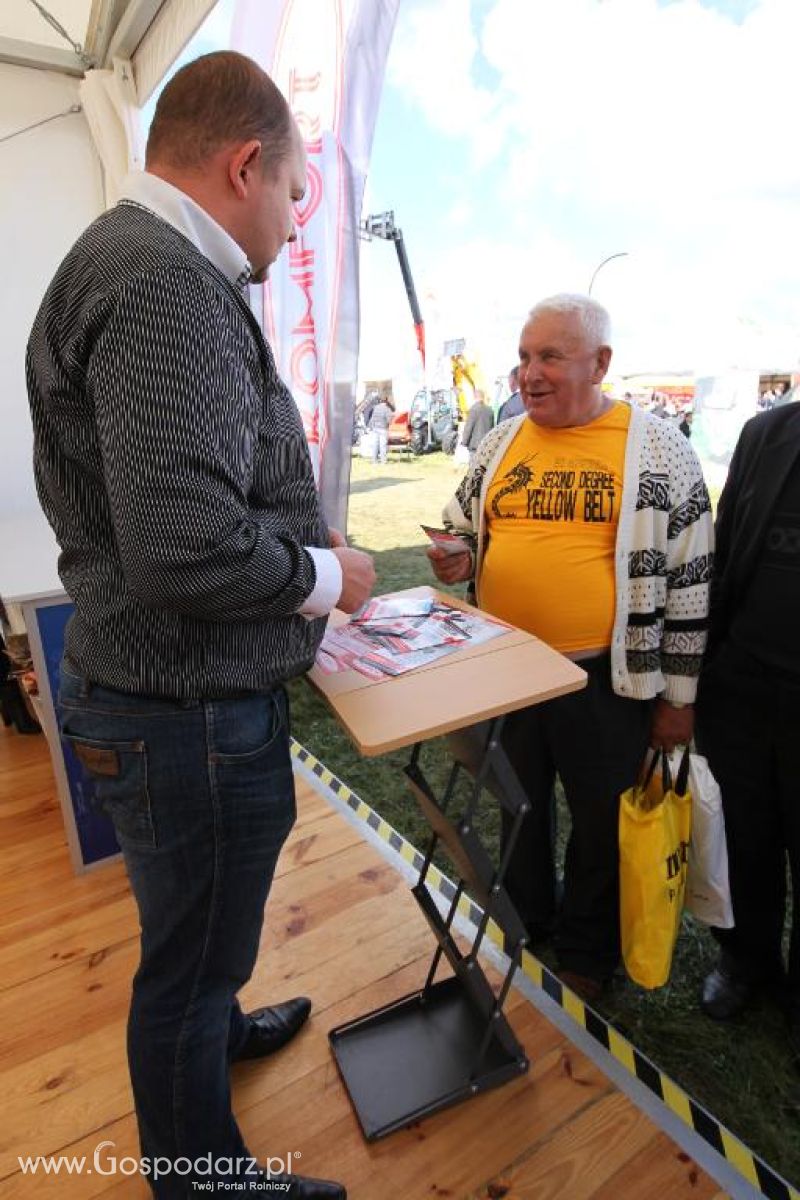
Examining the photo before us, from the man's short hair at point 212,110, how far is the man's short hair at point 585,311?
2.77 ft

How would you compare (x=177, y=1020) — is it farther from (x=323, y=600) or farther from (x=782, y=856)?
(x=782, y=856)

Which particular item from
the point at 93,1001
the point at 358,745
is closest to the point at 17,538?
the point at 93,1001

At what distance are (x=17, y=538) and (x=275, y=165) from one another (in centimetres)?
245

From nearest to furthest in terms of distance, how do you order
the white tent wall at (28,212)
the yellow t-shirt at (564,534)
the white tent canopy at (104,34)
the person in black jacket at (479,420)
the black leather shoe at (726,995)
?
the yellow t-shirt at (564,534) < the black leather shoe at (726,995) < the white tent canopy at (104,34) < the white tent wall at (28,212) < the person in black jacket at (479,420)

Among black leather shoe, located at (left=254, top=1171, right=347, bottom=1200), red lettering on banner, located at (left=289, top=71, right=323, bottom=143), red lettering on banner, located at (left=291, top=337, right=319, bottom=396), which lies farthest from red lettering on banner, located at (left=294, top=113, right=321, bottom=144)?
black leather shoe, located at (left=254, top=1171, right=347, bottom=1200)

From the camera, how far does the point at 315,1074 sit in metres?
1.46

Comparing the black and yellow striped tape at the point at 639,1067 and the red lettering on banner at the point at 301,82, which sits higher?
the red lettering on banner at the point at 301,82

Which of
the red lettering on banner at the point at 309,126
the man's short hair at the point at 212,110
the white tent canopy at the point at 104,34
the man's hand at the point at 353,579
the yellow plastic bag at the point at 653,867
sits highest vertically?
the white tent canopy at the point at 104,34

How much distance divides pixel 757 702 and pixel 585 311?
94cm

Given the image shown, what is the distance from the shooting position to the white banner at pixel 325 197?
192 centimetres

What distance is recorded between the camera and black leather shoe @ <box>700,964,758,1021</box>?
1600 mm

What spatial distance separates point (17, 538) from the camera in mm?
2791

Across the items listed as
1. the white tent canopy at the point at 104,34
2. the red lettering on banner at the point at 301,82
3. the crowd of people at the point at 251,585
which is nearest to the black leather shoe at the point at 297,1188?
the crowd of people at the point at 251,585

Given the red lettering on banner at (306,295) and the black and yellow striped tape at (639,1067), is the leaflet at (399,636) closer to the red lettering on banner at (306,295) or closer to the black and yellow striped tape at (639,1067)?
the black and yellow striped tape at (639,1067)
